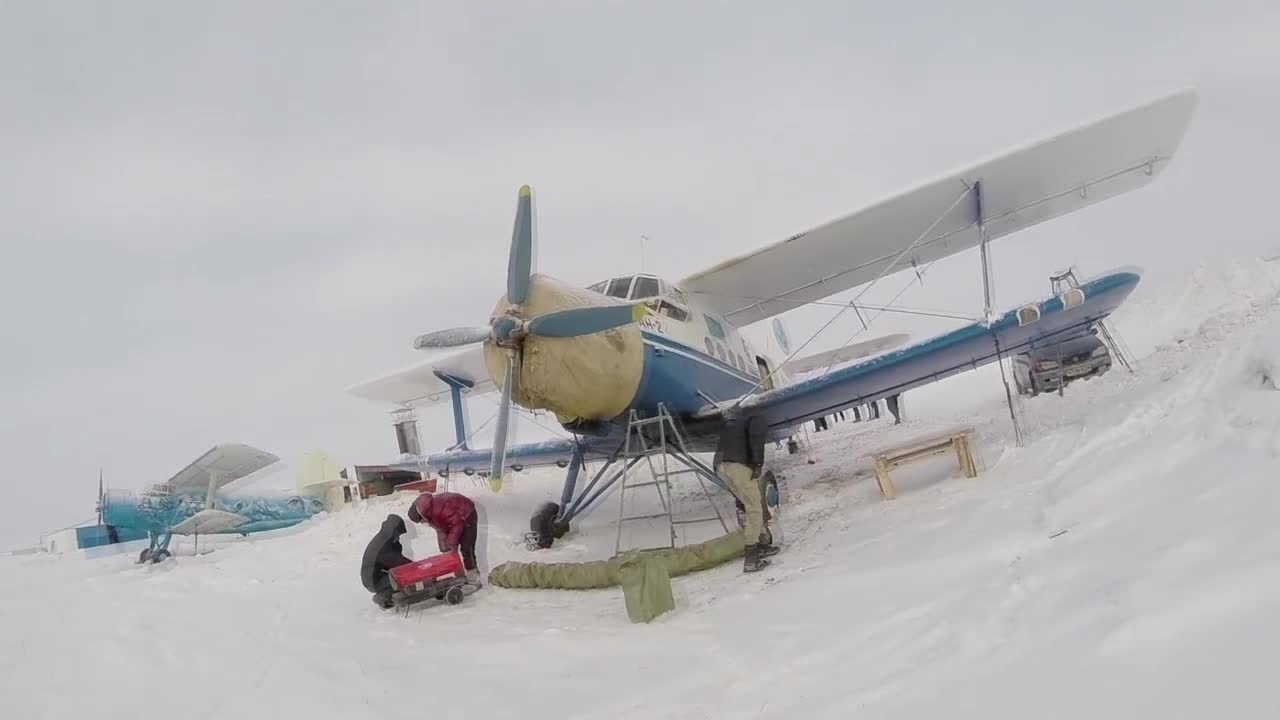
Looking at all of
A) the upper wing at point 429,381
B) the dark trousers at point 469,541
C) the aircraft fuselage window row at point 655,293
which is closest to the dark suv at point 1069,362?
the aircraft fuselage window row at point 655,293

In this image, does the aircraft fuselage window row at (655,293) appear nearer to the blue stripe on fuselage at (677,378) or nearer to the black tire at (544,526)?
the blue stripe on fuselage at (677,378)

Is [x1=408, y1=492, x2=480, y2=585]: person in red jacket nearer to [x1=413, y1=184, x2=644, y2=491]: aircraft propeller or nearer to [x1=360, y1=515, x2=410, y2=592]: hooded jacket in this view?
[x1=360, y1=515, x2=410, y2=592]: hooded jacket

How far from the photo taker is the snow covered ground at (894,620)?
2141 mm

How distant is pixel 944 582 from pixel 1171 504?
1.20 meters

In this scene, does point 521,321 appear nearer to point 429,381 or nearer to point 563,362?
point 563,362

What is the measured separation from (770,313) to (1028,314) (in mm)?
4932

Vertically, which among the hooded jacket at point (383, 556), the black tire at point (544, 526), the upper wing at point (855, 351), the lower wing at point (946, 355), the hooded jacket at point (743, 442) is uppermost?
the upper wing at point (855, 351)

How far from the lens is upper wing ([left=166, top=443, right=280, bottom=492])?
63.4 feet

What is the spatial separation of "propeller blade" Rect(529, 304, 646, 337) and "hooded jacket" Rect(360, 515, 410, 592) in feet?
8.79

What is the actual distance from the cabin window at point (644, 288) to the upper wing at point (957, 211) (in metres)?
0.98

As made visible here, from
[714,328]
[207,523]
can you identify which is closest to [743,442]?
[714,328]

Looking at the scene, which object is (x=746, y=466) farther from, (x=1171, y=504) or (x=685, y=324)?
(x=1171, y=504)

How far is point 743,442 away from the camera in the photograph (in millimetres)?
8727

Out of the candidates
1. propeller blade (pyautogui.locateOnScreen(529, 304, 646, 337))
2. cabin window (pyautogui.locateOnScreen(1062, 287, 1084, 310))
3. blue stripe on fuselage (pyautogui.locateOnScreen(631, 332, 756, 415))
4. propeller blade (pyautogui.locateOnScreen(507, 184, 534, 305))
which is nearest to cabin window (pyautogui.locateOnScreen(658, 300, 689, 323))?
blue stripe on fuselage (pyautogui.locateOnScreen(631, 332, 756, 415))
